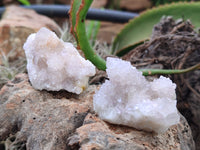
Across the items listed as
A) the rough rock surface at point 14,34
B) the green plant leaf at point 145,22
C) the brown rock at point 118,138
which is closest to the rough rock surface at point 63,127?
the brown rock at point 118,138

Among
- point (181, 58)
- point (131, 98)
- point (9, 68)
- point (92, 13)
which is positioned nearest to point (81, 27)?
point (131, 98)

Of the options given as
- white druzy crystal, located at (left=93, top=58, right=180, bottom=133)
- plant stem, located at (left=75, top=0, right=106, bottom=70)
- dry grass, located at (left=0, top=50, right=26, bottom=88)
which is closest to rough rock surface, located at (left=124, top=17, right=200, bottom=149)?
plant stem, located at (left=75, top=0, right=106, bottom=70)

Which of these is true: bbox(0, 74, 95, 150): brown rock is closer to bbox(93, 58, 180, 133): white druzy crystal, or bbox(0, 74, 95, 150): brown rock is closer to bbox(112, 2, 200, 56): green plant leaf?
bbox(93, 58, 180, 133): white druzy crystal

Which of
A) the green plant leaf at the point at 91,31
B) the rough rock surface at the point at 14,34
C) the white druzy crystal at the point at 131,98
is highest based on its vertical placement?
the white druzy crystal at the point at 131,98

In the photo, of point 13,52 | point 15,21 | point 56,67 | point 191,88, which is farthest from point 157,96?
point 15,21

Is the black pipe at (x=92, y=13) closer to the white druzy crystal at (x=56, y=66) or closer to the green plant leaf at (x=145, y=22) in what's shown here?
the green plant leaf at (x=145, y=22)

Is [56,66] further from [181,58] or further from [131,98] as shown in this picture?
[181,58]
